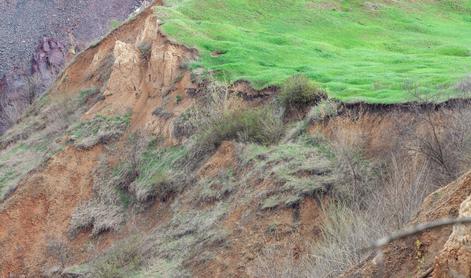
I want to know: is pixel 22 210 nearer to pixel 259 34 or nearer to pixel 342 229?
pixel 259 34

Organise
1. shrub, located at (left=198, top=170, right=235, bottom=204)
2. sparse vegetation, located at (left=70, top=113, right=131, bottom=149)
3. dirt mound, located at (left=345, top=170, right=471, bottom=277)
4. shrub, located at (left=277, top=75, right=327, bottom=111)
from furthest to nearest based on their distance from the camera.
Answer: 1. sparse vegetation, located at (left=70, top=113, right=131, bottom=149)
2. shrub, located at (left=277, top=75, right=327, bottom=111)
3. shrub, located at (left=198, top=170, right=235, bottom=204)
4. dirt mound, located at (left=345, top=170, right=471, bottom=277)

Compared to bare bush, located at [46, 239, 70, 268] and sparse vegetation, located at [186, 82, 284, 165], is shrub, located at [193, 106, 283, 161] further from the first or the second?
bare bush, located at [46, 239, 70, 268]

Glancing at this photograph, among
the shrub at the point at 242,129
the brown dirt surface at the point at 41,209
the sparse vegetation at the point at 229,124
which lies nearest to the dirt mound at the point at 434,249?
the shrub at the point at 242,129

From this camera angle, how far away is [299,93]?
22.2 m

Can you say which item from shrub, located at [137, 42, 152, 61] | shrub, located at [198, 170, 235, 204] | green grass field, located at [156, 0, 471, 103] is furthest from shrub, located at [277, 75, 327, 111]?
shrub, located at [137, 42, 152, 61]

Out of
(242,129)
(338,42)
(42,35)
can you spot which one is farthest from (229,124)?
(42,35)

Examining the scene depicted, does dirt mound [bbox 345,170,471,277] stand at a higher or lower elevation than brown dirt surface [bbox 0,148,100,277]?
higher

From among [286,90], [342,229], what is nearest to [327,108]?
[286,90]

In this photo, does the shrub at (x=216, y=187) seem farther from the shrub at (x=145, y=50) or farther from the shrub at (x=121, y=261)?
the shrub at (x=145, y=50)

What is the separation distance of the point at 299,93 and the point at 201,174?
358cm

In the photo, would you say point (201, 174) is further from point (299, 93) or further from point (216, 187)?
point (299, 93)

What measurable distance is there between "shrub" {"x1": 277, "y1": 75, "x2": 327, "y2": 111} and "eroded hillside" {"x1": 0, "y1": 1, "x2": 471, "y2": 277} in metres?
0.06

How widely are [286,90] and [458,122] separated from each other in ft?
22.2

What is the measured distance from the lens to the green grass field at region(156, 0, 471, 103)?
22.3 meters
